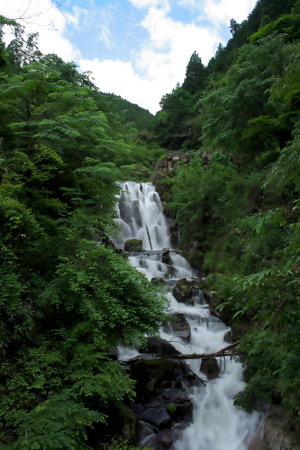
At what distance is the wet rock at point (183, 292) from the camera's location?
10.7 metres

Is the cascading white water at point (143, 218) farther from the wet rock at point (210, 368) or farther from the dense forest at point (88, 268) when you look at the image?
the wet rock at point (210, 368)

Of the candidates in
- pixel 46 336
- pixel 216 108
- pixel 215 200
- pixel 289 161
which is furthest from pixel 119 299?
pixel 216 108

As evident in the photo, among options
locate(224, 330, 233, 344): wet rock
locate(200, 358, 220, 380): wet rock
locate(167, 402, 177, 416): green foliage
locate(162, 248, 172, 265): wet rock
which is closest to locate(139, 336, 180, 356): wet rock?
locate(200, 358, 220, 380): wet rock

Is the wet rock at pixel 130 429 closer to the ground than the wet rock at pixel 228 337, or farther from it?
closer to the ground

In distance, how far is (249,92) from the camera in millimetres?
11148

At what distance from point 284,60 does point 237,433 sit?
12946 mm

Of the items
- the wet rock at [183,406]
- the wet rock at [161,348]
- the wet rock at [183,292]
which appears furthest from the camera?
the wet rock at [183,292]

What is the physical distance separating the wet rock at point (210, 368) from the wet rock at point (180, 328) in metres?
1.03

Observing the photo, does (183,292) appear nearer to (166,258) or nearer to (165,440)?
(166,258)

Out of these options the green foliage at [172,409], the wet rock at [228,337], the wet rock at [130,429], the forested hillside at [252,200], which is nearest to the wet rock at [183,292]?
the forested hillside at [252,200]

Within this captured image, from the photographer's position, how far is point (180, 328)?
357 inches

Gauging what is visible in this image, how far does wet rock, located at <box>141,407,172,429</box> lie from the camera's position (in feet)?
20.3

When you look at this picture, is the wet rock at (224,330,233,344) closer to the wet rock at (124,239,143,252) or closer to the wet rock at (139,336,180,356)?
the wet rock at (139,336,180,356)

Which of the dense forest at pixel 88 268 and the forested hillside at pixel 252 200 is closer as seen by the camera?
the dense forest at pixel 88 268
